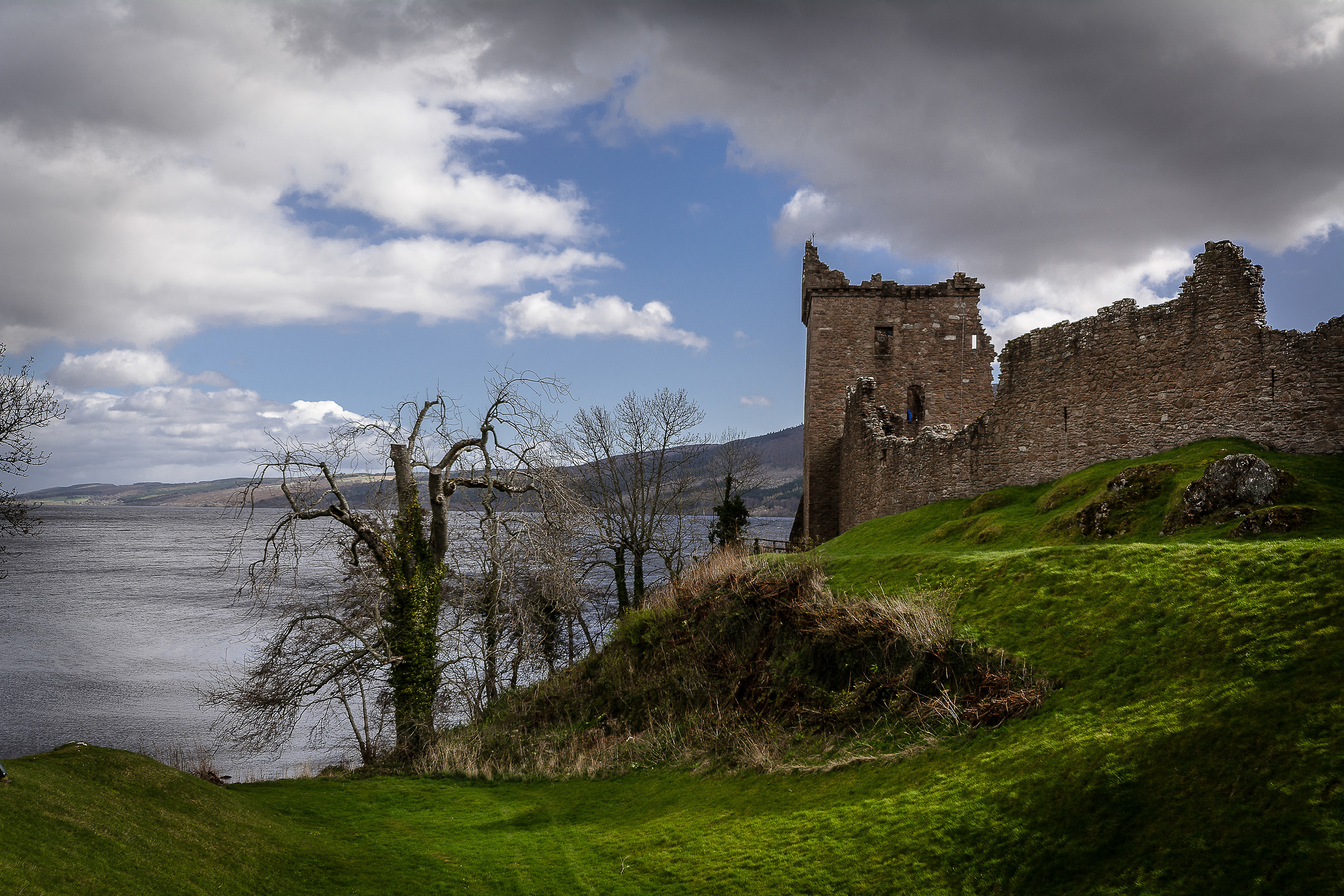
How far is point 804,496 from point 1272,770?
104 feet

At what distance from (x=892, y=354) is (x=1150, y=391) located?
18.9 meters

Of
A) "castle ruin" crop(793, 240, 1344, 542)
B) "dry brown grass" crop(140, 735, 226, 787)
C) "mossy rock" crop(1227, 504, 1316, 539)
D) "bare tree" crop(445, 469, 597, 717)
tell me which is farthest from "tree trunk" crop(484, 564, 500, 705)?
"castle ruin" crop(793, 240, 1344, 542)

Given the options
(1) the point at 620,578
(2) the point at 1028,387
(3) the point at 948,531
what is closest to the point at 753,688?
(3) the point at 948,531

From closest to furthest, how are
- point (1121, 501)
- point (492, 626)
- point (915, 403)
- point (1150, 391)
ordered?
point (1121, 501)
point (1150, 391)
point (492, 626)
point (915, 403)

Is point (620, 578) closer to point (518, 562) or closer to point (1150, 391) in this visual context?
point (518, 562)

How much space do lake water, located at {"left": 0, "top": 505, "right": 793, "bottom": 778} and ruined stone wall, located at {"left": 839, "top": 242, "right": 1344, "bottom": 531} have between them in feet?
72.6

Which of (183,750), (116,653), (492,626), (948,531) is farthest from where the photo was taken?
(116,653)

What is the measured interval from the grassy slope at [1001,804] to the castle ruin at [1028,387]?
520 centimetres

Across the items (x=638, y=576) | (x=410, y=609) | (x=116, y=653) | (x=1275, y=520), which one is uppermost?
(x=1275, y=520)

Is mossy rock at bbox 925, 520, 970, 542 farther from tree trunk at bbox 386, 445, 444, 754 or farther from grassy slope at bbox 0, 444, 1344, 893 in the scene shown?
tree trunk at bbox 386, 445, 444, 754

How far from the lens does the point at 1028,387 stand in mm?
22578

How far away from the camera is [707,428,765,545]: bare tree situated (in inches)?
1371

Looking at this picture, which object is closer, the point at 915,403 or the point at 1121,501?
the point at 1121,501

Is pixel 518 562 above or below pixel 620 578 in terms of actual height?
above
